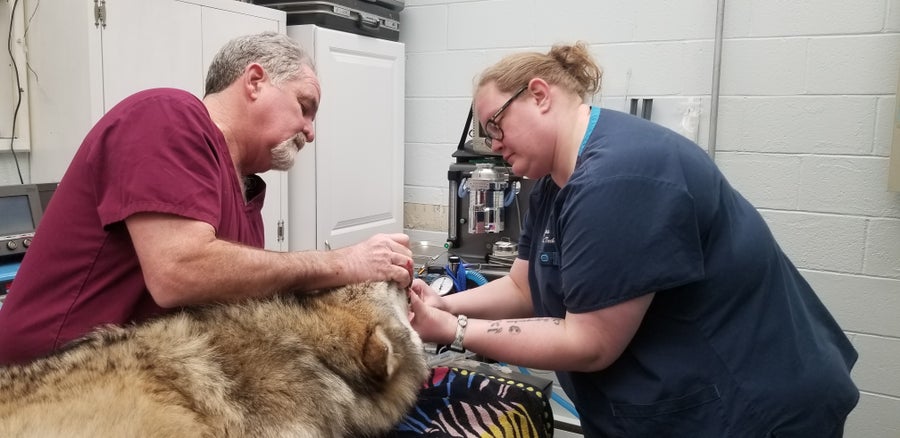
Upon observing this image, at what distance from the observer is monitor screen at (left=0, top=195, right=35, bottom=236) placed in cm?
229

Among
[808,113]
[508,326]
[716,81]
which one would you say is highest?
[716,81]

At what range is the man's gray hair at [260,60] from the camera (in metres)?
1.66

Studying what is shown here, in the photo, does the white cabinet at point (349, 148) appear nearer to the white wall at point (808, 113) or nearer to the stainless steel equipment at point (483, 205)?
the stainless steel equipment at point (483, 205)

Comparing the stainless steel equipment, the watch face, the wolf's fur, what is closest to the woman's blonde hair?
the wolf's fur

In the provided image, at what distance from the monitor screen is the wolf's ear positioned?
5.64 feet

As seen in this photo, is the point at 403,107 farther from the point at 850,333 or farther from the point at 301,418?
the point at 301,418

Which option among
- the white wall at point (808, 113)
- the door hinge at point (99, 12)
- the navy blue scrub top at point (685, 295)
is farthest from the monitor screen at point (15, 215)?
the white wall at point (808, 113)

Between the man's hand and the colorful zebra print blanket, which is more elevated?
the man's hand

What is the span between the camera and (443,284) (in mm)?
2643

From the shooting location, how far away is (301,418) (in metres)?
1.06

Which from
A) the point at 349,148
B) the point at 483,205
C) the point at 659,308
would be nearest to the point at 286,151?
the point at 659,308

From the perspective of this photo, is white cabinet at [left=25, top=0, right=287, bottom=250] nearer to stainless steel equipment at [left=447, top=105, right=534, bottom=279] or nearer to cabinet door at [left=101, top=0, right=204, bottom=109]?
cabinet door at [left=101, top=0, right=204, bottom=109]

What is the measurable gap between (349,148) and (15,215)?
1604 mm

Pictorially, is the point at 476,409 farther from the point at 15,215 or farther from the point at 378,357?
the point at 15,215
